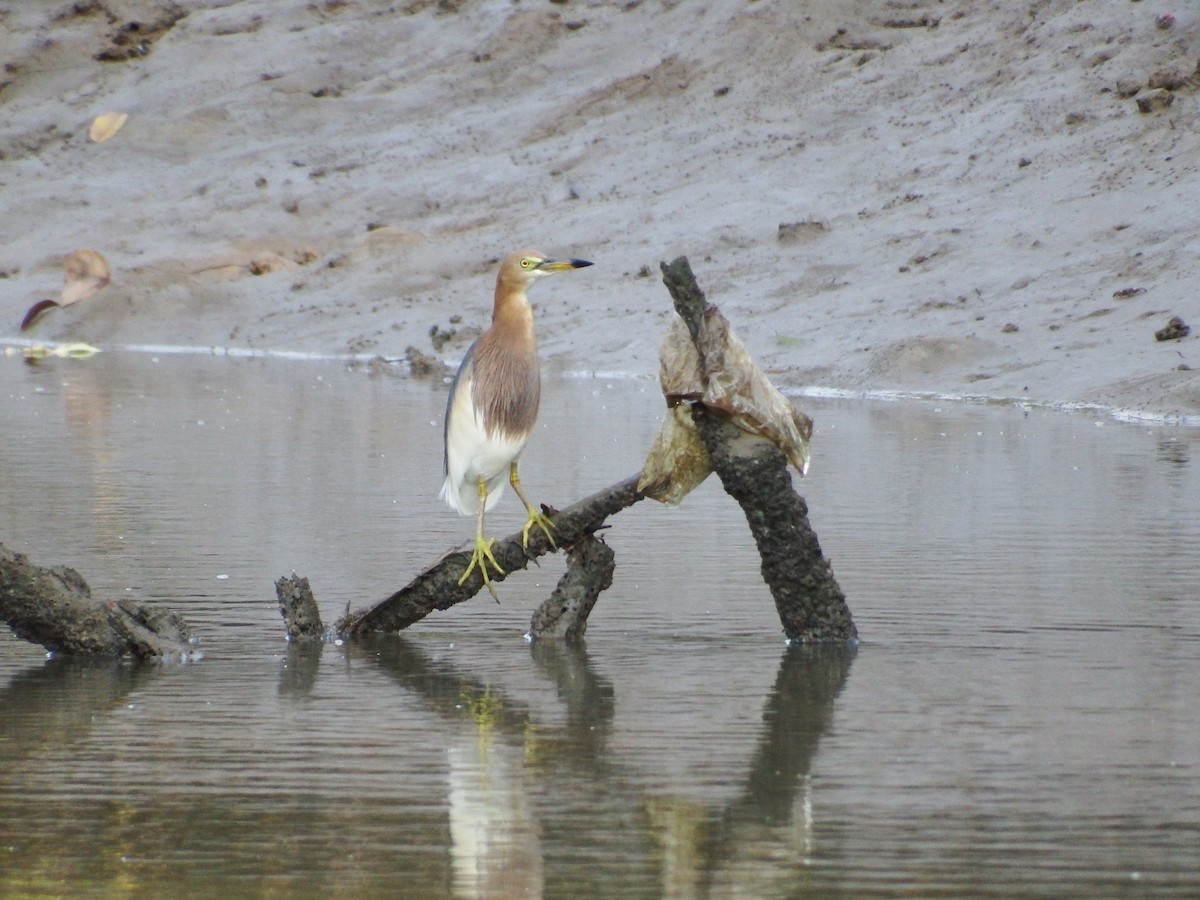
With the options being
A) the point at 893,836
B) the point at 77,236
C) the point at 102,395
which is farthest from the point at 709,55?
the point at 893,836

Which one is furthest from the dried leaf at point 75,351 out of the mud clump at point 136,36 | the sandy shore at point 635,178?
the mud clump at point 136,36

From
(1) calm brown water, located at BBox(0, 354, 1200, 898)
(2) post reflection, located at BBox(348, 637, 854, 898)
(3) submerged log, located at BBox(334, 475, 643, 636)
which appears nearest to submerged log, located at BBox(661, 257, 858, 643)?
(1) calm brown water, located at BBox(0, 354, 1200, 898)

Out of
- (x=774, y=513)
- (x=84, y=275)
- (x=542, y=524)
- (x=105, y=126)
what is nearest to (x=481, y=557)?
(x=542, y=524)

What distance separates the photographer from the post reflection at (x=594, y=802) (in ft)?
12.6

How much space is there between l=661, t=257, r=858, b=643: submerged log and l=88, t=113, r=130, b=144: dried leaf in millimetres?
30241

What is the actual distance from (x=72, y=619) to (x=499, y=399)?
58.1 inches

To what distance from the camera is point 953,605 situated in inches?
274

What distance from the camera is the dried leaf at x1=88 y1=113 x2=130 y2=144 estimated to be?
3466 cm

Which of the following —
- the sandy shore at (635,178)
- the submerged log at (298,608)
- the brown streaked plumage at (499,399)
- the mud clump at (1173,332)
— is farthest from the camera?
the sandy shore at (635,178)

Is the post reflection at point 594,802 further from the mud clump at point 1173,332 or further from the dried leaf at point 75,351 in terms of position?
the dried leaf at point 75,351

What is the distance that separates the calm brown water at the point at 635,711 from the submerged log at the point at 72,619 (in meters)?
0.08

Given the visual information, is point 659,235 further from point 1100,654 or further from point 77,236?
point 1100,654

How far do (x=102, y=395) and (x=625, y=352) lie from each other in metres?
5.40

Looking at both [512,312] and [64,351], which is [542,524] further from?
[64,351]
